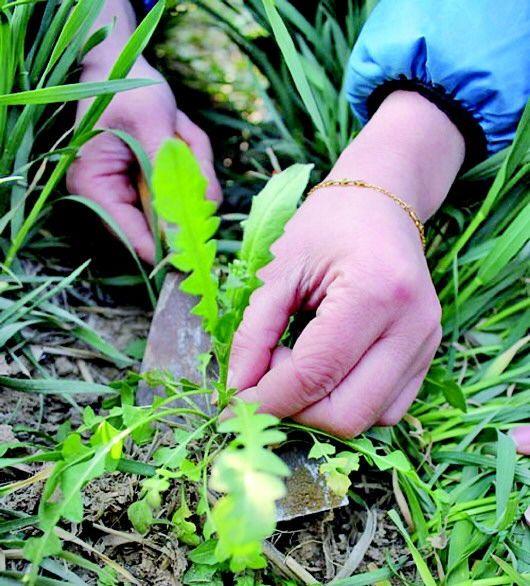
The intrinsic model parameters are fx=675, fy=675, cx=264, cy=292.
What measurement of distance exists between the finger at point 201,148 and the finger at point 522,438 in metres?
0.74

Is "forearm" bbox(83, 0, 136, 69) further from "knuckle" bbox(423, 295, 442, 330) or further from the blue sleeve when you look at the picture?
"knuckle" bbox(423, 295, 442, 330)

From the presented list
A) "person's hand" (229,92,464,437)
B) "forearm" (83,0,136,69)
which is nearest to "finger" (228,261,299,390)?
"person's hand" (229,92,464,437)

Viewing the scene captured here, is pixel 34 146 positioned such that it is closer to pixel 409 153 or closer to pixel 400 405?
pixel 409 153

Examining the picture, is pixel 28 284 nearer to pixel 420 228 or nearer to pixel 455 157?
pixel 420 228

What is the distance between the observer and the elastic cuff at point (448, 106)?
4.33 ft

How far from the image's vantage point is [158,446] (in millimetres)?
1119

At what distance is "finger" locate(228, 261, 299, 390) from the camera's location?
106 cm

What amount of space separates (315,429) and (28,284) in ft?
1.99

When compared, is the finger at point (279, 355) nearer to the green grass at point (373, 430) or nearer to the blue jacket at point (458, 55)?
the green grass at point (373, 430)

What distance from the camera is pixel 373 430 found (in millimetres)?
1142

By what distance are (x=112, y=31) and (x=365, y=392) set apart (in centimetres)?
95

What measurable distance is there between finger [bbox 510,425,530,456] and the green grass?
2 cm

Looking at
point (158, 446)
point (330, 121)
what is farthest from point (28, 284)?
point (330, 121)

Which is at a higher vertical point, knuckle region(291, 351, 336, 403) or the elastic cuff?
the elastic cuff
